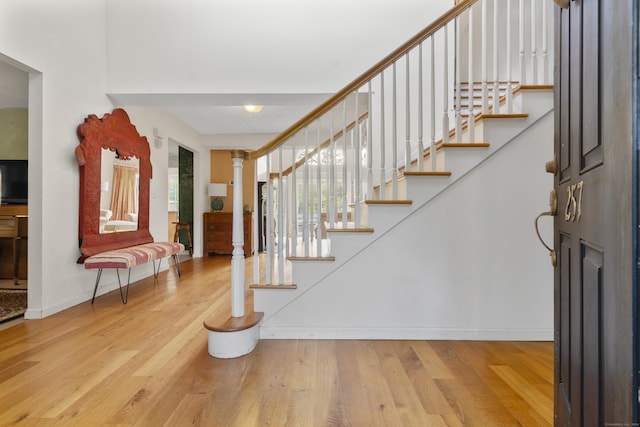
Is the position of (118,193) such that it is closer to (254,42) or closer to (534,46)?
(254,42)

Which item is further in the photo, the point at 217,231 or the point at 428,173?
the point at 217,231

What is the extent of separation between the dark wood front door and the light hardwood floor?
66cm

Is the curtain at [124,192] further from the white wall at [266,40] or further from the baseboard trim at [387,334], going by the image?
the baseboard trim at [387,334]

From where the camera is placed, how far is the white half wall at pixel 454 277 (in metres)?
2.23

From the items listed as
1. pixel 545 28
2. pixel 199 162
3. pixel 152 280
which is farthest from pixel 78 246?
pixel 545 28

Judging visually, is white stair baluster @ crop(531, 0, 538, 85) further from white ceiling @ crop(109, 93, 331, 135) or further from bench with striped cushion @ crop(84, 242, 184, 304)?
bench with striped cushion @ crop(84, 242, 184, 304)

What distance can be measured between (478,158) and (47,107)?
11.6ft

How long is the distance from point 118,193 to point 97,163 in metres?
0.49

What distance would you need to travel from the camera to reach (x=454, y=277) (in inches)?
88.1

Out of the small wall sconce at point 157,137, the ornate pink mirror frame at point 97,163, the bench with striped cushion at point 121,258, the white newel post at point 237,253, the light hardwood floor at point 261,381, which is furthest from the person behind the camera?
the small wall sconce at point 157,137

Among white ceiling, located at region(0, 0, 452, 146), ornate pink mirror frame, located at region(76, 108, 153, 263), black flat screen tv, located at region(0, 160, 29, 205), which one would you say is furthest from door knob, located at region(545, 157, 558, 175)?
black flat screen tv, located at region(0, 160, 29, 205)

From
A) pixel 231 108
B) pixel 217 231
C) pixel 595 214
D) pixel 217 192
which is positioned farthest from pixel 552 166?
pixel 217 192

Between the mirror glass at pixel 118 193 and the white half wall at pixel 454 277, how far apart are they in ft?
8.16

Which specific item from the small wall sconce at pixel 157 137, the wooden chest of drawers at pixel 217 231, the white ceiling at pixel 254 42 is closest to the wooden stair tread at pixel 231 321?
the white ceiling at pixel 254 42
